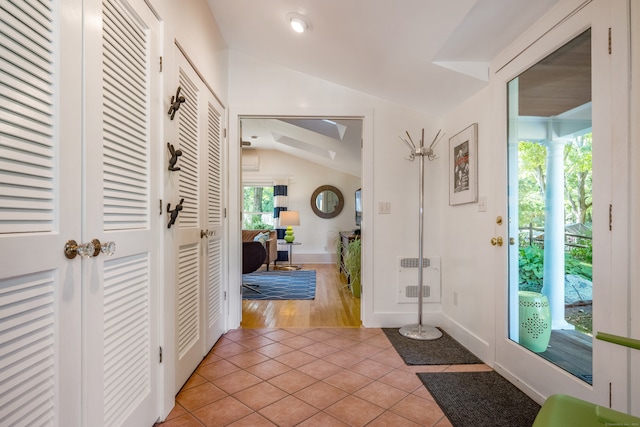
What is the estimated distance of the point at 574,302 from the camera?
1.59 m

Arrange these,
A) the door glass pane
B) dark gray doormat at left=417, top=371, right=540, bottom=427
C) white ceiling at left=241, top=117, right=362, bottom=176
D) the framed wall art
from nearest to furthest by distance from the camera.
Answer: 1. the door glass pane
2. dark gray doormat at left=417, top=371, right=540, bottom=427
3. the framed wall art
4. white ceiling at left=241, top=117, right=362, bottom=176

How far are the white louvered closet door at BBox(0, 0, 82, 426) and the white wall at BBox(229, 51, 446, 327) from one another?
2032 millimetres

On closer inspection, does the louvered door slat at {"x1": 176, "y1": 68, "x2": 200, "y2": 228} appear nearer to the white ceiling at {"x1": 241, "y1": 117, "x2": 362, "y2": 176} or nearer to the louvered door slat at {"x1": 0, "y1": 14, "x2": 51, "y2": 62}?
the louvered door slat at {"x1": 0, "y1": 14, "x2": 51, "y2": 62}

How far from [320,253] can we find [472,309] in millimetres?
5185

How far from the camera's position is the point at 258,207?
7.77 metres

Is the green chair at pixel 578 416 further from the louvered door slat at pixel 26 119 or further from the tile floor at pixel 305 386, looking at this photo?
the louvered door slat at pixel 26 119

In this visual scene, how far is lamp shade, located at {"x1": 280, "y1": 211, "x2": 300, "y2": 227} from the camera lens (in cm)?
695

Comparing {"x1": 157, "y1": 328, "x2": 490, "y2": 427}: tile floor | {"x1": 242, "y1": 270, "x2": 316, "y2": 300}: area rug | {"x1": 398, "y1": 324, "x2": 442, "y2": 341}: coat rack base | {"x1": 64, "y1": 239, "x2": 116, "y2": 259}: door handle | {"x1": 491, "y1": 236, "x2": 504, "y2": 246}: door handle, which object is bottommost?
{"x1": 242, "y1": 270, "x2": 316, "y2": 300}: area rug

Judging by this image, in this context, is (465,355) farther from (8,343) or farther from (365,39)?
(8,343)

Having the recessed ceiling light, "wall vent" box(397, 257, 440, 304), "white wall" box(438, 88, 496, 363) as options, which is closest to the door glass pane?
"white wall" box(438, 88, 496, 363)

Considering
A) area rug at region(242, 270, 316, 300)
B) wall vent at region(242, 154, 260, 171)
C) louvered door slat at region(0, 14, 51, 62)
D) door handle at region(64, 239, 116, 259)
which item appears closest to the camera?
louvered door slat at region(0, 14, 51, 62)

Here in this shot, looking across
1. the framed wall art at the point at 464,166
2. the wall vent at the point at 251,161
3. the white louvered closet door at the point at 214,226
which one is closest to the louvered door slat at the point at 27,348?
the white louvered closet door at the point at 214,226

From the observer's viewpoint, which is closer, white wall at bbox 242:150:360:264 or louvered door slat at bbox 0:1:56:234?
louvered door slat at bbox 0:1:56:234

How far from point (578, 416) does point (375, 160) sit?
7.96 ft
